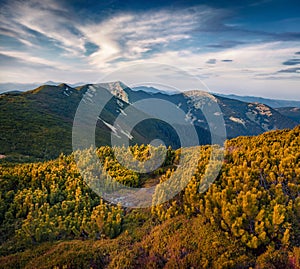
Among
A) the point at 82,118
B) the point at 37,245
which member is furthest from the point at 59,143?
the point at 37,245

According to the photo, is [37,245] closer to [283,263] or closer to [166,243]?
[166,243]

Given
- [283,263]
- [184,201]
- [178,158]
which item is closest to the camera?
[283,263]

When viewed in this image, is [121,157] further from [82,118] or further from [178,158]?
[82,118]

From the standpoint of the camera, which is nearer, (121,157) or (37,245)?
(37,245)

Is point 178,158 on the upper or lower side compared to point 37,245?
upper

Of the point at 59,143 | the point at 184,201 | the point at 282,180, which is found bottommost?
the point at 59,143

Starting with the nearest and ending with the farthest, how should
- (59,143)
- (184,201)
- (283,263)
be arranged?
1. (283,263)
2. (184,201)
3. (59,143)
